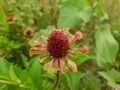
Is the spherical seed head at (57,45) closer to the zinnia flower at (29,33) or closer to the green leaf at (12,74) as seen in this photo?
the green leaf at (12,74)

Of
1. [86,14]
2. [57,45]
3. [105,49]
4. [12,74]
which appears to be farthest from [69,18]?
[12,74]

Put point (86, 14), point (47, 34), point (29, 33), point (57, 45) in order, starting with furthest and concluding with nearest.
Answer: point (29, 33) → point (86, 14) → point (47, 34) → point (57, 45)

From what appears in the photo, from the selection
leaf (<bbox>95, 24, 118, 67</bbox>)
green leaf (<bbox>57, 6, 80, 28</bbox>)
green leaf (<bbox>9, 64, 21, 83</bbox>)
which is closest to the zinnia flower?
green leaf (<bbox>57, 6, 80, 28</bbox>)

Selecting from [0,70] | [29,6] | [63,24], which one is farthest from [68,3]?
[0,70]

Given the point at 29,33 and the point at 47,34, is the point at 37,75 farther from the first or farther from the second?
the point at 29,33

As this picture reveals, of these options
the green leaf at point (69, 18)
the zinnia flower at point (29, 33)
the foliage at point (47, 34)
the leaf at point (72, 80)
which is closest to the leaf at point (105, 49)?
the foliage at point (47, 34)
